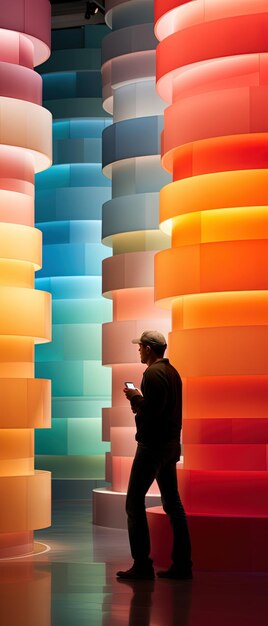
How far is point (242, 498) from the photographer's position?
7758mm

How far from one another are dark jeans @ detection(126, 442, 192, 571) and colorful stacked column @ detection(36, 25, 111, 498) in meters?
6.87

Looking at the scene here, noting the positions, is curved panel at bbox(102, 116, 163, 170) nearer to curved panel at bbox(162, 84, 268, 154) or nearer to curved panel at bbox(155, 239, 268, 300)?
curved panel at bbox(162, 84, 268, 154)

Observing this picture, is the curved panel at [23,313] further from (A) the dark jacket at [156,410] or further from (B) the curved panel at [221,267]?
(A) the dark jacket at [156,410]

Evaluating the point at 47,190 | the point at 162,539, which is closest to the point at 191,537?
the point at 162,539

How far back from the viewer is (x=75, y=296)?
14.5 m

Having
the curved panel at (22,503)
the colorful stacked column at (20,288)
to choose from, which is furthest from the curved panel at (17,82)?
the curved panel at (22,503)

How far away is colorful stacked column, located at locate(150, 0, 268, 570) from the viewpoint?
774 cm

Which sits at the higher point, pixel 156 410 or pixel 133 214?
pixel 133 214

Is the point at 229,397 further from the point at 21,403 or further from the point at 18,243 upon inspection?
the point at 18,243

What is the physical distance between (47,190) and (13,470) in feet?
22.8

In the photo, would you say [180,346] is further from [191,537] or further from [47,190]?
[47,190]

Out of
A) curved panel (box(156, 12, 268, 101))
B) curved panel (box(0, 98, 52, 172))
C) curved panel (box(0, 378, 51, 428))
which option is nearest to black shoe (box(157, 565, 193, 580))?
curved panel (box(0, 378, 51, 428))

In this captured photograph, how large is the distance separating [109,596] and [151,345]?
1.71 metres

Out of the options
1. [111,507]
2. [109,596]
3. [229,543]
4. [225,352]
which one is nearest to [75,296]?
[111,507]
